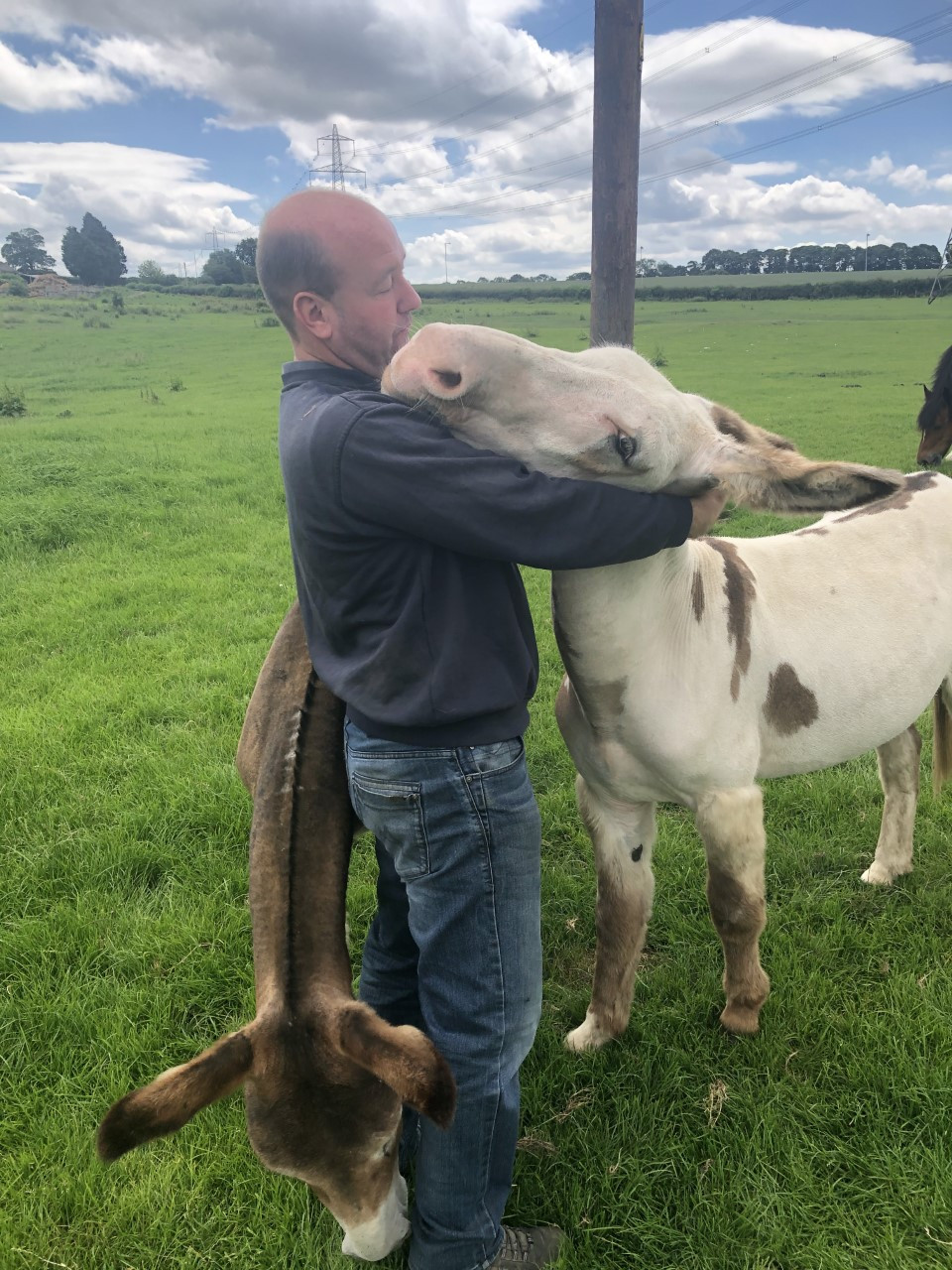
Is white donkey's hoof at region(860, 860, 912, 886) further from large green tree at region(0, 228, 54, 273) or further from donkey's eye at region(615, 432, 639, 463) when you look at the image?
large green tree at region(0, 228, 54, 273)

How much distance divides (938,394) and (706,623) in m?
10.4

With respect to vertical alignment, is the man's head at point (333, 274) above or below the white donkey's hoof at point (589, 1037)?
above

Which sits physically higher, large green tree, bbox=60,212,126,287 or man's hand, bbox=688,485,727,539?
large green tree, bbox=60,212,126,287

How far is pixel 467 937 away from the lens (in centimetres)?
203

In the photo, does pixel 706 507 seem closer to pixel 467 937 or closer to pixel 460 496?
pixel 460 496

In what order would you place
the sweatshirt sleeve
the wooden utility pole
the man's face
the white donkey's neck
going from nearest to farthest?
the sweatshirt sleeve
the man's face
the white donkey's neck
the wooden utility pole

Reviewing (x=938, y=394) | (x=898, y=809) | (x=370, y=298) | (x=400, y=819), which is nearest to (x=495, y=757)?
(x=400, y=819)

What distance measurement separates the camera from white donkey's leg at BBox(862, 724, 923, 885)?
389 centimetres

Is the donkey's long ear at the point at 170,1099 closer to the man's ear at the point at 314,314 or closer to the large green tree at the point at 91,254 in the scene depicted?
the man's ear at the point at 314,314

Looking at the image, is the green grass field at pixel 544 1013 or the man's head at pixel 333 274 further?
the green grass field at pixel 544 1013

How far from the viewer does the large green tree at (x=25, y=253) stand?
271 ft

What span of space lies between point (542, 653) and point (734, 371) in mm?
23205

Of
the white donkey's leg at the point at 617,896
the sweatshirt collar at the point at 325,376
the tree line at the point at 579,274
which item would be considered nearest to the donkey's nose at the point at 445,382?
the sweatshirt collar at the point at 325,376

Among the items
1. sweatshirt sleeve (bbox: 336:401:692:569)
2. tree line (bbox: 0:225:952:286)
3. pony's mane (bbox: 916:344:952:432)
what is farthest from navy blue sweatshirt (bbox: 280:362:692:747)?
tree line (bbox: 0:225:952:286)
